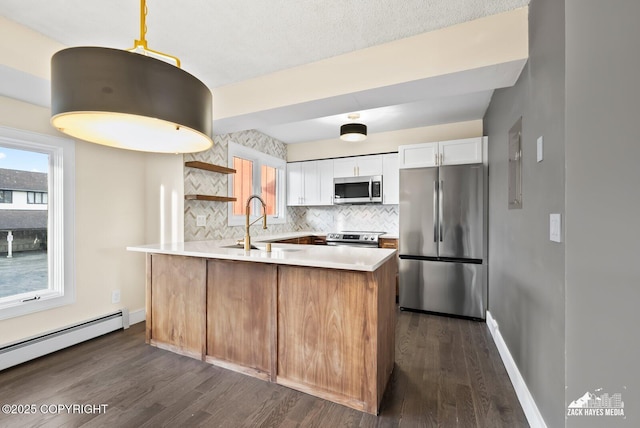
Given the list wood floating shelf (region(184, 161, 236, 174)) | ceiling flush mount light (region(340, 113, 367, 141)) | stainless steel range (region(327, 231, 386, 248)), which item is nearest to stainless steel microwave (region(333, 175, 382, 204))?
stainless steel range (region(327, 231, 386, 248))

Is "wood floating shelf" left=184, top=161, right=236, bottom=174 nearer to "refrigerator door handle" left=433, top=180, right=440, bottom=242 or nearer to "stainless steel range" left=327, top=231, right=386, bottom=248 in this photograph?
"stainless steel range" left=327, top=231, right=386, bottom=248

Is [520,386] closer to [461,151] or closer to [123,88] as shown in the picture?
[461,151]

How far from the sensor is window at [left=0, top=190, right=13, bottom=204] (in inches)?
89.4

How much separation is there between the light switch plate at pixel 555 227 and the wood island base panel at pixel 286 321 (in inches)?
35.2

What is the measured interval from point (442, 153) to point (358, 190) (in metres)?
1.43

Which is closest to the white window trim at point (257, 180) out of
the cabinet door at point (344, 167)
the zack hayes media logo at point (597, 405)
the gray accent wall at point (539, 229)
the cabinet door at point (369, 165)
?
the cabinet door at point (344, 167)

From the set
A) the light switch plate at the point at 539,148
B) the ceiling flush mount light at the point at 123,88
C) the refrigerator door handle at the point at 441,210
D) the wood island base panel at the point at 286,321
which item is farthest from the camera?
the refrigerator door handle at the point at 441,210

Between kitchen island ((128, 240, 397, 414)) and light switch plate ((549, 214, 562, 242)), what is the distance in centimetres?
86

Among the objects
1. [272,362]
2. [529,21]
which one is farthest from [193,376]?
[529,21]

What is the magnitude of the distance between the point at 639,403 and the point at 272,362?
1899 mm

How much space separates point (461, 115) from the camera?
12.0 feet

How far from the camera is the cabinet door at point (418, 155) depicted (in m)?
3.50

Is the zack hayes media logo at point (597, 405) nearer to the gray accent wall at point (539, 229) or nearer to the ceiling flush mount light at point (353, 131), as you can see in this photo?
the gray accent wall at point (539, 229)

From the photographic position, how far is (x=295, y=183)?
5.10m
